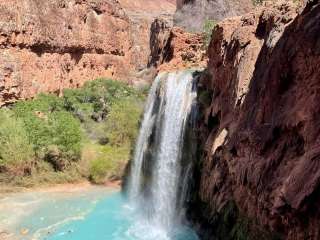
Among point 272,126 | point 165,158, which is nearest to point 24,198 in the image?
point 165,158

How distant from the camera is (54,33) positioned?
2847cm

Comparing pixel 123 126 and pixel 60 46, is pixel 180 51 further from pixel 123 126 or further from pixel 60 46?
pixel 60 46

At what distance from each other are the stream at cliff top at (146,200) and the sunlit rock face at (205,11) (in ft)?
→ 36.1

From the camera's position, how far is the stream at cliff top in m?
16.8

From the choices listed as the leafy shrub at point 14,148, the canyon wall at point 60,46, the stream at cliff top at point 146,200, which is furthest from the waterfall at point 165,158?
the canyon wall at point 60,46

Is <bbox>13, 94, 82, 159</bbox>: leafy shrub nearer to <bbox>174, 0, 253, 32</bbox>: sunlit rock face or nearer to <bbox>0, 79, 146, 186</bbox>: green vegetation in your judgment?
<bbox>0, 79, 146, 186</bbox>: green vegetation

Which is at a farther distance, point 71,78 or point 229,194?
point 71,78

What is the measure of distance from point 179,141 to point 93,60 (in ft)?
53.7

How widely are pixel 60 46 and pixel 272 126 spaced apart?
2106cm

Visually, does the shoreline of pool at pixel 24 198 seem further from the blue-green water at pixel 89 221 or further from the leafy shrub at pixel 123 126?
the leafy shrub at pixel 123 126

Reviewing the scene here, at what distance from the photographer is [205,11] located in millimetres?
31375

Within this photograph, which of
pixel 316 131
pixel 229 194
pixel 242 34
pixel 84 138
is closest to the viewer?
pixel 316 131

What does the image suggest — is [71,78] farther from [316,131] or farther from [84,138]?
[316,131]

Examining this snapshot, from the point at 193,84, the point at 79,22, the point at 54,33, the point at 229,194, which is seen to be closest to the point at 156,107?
the point at 193,84
